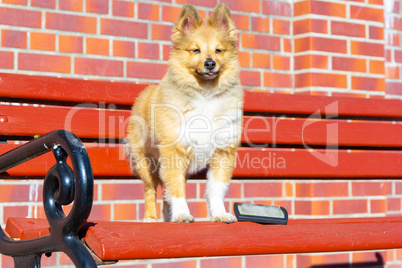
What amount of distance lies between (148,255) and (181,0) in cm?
210

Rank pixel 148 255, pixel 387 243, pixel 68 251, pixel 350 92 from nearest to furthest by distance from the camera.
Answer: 1. pixel 68 251
2. pixel 148 255
3. pixel 387 243
4. pixel 350 92

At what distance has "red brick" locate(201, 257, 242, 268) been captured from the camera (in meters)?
3.43

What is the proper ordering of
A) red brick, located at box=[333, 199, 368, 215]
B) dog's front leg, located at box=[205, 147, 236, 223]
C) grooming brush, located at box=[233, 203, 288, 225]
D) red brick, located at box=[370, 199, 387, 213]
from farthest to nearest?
red brick, located at box=[370, 199, 387, 213], red brick, located at box=[333, 199, 368, 215], dog's front leg, located at box=[205, 147, 236, 223], grooming brush, located at box=[233, 203, 288, 225]

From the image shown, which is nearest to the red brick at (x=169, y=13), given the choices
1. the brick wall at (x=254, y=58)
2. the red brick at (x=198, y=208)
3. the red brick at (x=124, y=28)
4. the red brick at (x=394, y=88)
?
the brick wall at (x=254, y=58)

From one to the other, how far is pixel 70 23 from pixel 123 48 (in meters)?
0.34

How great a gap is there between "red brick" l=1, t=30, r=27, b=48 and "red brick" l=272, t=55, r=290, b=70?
1603 millimetres

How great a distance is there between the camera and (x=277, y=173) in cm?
315

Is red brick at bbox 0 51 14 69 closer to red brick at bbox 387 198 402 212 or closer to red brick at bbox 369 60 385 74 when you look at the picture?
red brick at bbox 369 60 385 74

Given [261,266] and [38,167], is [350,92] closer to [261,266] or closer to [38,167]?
[261,266]

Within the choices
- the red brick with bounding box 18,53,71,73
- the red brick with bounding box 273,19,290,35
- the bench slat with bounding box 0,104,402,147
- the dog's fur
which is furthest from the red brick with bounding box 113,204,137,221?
the red brick with bounding box 273,19,290,35

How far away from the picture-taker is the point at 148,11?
333 cm

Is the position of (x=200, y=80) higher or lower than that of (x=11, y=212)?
higher

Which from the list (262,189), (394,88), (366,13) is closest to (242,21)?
(366,13)

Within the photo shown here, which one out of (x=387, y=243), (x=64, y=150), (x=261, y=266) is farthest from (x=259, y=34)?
(x=64, y=150)
